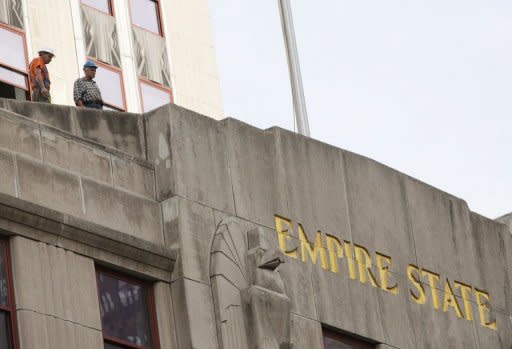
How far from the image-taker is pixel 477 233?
4188cm

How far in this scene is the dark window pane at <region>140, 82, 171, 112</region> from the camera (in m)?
63.6

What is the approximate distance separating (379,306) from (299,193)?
242 cm

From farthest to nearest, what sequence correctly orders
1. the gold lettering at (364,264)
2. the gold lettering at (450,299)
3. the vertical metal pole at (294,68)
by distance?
1. the vertical metal pole at (294,68)
2. the gold lettering at (450,299)
3. the gold lettering at (364,264)

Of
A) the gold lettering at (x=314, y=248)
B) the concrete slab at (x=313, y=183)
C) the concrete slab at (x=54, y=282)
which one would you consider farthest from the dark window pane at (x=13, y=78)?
the concrete slab at (x=54, y=282)

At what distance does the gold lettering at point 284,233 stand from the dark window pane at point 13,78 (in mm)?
22613

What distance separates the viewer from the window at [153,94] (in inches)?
2505

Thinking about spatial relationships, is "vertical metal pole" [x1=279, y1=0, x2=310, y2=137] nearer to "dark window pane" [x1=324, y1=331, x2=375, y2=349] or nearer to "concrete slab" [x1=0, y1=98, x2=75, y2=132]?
"dark window pane" [x1=324, y1=331, x2=375, y2=349]

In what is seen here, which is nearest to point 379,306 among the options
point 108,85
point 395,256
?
point 395,256

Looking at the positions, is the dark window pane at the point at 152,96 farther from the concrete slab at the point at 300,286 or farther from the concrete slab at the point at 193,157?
the concrete slab at the point at 193,157

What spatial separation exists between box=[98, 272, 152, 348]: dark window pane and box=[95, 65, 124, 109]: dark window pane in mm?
27964

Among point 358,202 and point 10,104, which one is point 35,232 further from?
point 358,202

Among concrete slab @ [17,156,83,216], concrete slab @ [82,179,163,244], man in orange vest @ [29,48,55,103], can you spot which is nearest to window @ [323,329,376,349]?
concrete slab @ [82,179,163,244]

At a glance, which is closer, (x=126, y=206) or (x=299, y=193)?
(x=126, y=206)

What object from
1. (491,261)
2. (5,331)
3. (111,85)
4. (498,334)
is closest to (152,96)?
(111,85)
